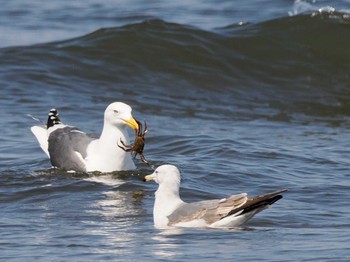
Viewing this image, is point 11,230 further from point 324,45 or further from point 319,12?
point 319,12

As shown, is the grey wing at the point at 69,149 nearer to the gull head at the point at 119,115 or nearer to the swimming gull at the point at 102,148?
the swimming gull at the point at 102,148

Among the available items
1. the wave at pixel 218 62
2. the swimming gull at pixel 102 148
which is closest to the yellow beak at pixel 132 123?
the swimming gull at pixel 102 148

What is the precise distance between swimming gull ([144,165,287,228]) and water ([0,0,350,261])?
12cm

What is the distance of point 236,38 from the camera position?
1942 cm

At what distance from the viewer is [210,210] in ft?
28.6

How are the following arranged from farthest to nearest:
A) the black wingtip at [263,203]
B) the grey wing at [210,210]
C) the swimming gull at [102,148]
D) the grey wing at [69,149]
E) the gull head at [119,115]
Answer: the grey wing at [69,149]
the swimming gull at [102,148]
the gull head at [119,115]
the grey wing at [210,210]
the black wingtip at [263,203]

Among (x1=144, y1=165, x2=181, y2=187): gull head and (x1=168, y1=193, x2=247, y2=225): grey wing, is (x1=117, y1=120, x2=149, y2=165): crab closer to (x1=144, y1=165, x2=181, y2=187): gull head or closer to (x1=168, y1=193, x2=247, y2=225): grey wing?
(x1=144, y1=165, x2=181, y2=187): gull head

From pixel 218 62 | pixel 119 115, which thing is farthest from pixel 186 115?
pixel 119 115

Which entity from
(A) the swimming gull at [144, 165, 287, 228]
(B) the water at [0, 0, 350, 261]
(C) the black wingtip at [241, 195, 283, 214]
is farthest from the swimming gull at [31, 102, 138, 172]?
(C) the black wingtip at [241, 195, 283, 214]

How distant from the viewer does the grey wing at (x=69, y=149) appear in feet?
37.3

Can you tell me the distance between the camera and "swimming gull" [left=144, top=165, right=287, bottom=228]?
8555 millimetres

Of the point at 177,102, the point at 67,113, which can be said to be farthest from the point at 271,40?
the point at 67,113

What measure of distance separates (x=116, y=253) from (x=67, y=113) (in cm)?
752

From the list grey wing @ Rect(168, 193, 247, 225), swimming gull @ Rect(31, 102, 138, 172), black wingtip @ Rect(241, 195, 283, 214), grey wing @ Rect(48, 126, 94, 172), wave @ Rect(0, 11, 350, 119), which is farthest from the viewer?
wave @ Rect(0, 11, 350, 119)
